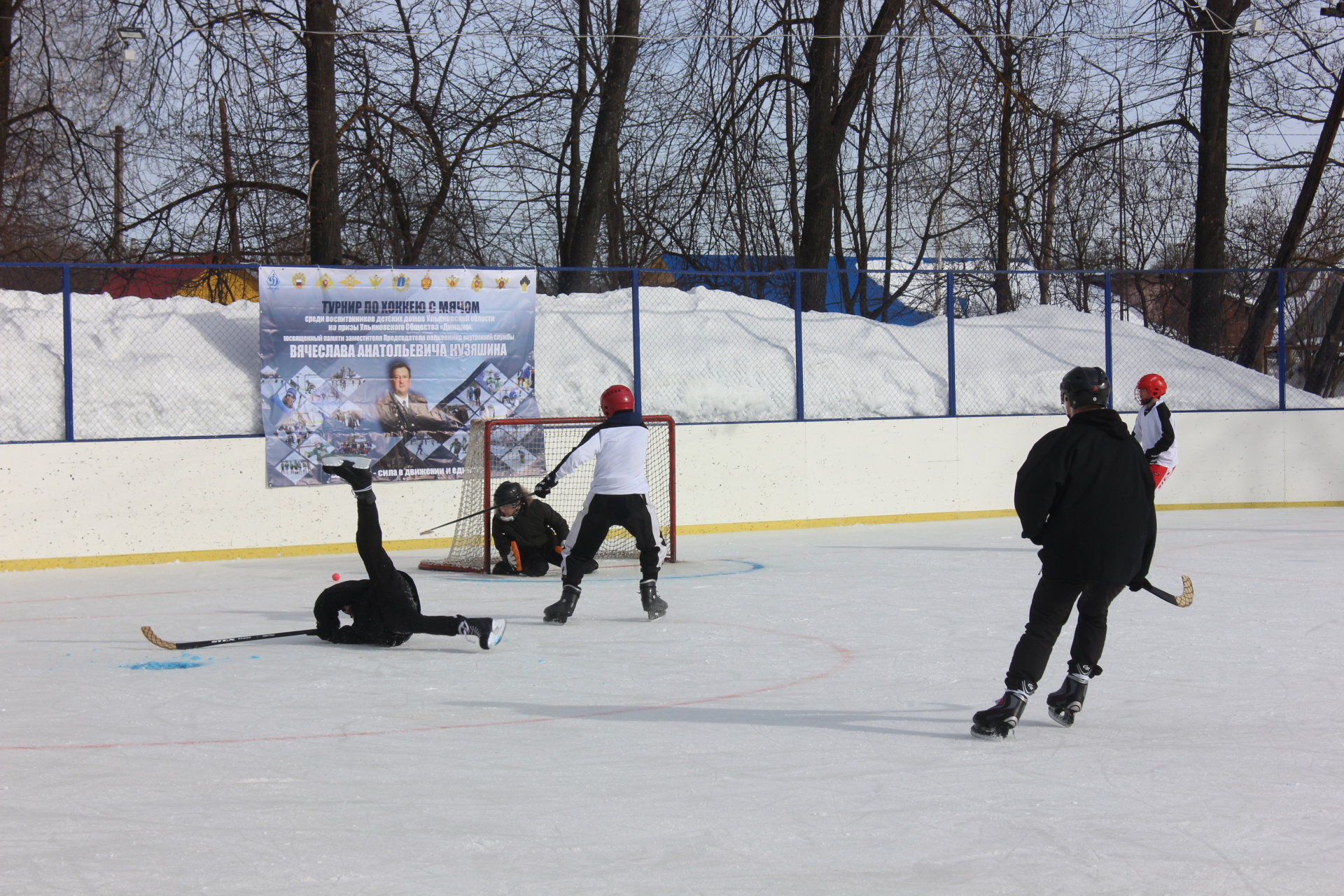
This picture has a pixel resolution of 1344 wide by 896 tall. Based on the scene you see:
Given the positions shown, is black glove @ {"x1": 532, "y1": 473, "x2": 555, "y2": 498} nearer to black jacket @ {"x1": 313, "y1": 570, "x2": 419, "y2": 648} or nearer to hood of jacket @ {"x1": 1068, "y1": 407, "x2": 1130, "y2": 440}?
black jacket @ {"x1": 313, "y1": 570, "x2": 419, "y2": 648}

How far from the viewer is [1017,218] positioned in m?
18.9

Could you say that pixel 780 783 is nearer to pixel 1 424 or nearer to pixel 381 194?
pixel 1 424

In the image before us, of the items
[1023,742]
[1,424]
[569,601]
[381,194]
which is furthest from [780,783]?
[381,194]

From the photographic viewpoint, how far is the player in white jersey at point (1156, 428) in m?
9.34

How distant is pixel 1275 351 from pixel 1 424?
627 inches

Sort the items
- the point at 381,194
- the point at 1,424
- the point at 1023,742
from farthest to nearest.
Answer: the point at 381,194 < the point at 1,424 < the point at 1023,742

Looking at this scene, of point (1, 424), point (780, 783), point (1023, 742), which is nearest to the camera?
point (780, 783)

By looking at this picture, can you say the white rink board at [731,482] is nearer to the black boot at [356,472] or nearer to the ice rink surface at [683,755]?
the ice rink surface at [683,755]

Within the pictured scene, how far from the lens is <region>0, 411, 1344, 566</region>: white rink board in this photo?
33.3 ft

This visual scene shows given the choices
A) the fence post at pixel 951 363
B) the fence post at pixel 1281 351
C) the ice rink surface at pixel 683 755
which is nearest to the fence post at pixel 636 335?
the fence post at pixel 951 363

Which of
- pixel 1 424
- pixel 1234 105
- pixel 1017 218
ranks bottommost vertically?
pixel 1 424

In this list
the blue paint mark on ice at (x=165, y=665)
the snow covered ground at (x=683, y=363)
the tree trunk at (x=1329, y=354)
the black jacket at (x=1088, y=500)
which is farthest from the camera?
the tree trunk at (x=1329, y=354)

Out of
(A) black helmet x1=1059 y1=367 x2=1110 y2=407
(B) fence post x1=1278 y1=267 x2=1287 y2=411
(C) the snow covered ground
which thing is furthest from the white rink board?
(A) black helmet x1=1059 y1=367 x2=1110 y2=407

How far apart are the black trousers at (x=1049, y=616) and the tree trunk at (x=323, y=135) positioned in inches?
460
